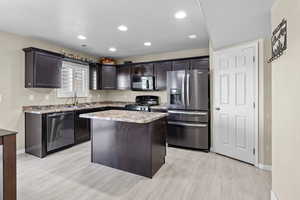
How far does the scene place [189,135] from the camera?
3740mm

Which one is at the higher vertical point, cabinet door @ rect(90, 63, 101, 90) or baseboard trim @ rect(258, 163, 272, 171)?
cabinet door @ rect(90, 63, 101, 90)

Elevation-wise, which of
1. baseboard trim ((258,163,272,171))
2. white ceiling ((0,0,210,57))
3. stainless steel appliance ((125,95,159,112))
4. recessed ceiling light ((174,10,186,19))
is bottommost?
baseboard trim ((258,163,272,171))

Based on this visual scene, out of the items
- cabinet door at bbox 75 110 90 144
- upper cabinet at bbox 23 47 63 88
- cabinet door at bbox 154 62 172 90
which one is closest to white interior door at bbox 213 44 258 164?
cabinet door at bbox 154 62 172 90

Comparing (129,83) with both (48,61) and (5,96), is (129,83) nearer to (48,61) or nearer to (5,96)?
(48,61)

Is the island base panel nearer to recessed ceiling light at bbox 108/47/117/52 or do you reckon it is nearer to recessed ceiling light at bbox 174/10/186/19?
recessed ceiling light at bbox 174/10/186/19

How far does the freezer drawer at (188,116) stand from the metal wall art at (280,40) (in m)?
2.06

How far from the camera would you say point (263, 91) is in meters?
2.79

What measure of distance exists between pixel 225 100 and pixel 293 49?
2097 millimetres

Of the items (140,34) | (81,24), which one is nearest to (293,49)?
(140,34)

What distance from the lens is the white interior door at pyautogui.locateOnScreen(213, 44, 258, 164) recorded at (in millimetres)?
2910

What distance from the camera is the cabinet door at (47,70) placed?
11.2 feet

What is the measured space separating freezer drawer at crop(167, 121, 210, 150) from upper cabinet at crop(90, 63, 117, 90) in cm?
263

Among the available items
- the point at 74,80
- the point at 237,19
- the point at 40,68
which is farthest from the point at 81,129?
the point at 237,19

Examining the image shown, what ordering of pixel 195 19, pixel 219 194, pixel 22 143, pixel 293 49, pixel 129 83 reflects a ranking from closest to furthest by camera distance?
1. pixel 293 49
2. pixel 219 194
3. pixel 195 19
4. pixel 22 143
5. pixel 129 83
